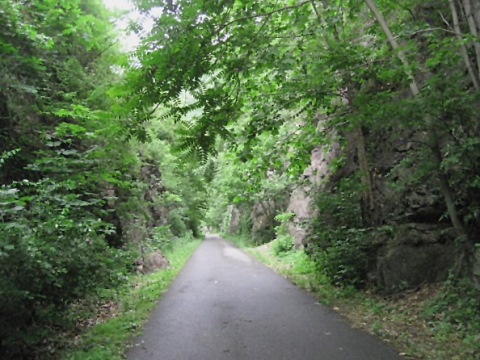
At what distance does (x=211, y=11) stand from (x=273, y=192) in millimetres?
19519

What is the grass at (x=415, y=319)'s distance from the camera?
5.25m

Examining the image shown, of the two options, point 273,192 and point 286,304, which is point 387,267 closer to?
point 286,304

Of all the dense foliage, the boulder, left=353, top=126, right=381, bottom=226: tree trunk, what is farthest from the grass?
the boulder

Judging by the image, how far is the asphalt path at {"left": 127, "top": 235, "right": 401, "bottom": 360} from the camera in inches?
218

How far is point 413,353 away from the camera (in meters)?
5.18

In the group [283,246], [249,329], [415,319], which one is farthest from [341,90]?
[283,246]

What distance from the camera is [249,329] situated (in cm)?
678

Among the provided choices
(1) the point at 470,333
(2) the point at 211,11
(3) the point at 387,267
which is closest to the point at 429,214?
(3) the point at 387,267

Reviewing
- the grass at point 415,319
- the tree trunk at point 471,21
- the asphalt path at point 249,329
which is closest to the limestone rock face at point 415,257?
the grass at point 415,319

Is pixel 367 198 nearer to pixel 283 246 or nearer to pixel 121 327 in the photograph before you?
pixel 121 327

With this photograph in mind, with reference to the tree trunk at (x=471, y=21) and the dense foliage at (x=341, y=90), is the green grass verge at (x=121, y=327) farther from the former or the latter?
the tree trunk at (x=471, y=21)

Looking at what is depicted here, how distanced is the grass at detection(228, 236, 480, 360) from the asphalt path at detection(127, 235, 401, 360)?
31cm

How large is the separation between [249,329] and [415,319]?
9.79 ft

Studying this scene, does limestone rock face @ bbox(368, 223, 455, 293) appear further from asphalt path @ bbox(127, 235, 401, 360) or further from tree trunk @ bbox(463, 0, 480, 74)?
tree trunk @ bbox(463, 0, 480, 74)
